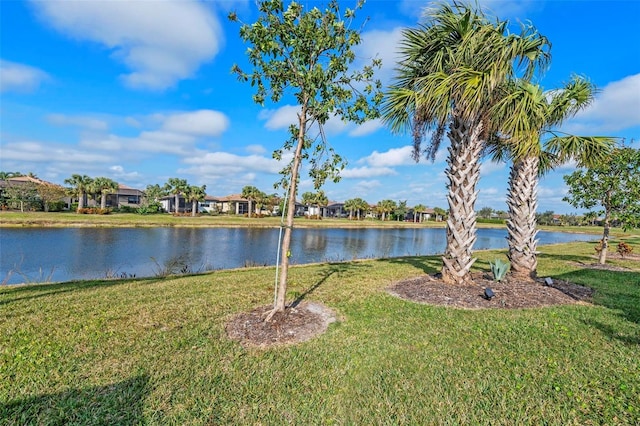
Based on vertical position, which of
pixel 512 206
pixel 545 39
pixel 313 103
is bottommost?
pixel 512 206

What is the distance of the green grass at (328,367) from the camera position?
2914mm

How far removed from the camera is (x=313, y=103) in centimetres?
480

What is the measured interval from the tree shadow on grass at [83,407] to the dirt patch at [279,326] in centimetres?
154

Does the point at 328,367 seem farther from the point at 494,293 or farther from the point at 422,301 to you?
the point at 494,293

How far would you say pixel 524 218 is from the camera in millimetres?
8938

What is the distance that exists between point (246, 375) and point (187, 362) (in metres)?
0.81

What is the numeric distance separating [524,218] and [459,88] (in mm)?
4621

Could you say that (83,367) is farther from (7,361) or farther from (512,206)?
(512,206)

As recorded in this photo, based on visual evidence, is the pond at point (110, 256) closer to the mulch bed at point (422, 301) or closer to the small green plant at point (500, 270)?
the mulch bed at point (422, 301)

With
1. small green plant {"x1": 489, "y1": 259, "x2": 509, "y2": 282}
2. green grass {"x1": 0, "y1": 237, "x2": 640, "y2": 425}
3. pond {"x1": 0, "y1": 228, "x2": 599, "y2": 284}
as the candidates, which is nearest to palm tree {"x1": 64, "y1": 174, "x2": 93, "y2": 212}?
pond {"x1": 0, "y1": 228, "x2": 599, "y2": 284}

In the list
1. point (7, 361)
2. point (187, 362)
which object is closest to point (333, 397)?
point (187, 362)

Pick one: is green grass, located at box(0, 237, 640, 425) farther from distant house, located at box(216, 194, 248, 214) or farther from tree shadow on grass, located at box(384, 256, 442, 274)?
distant house, located at box(216, 194, 248, 214)

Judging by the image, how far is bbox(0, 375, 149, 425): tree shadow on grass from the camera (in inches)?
108

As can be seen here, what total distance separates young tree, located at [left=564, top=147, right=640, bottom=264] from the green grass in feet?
27.0
